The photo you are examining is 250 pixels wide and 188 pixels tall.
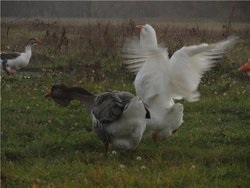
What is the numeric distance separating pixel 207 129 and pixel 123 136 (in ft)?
6.28

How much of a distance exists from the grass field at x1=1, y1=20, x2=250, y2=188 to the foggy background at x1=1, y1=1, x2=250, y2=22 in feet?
54.2

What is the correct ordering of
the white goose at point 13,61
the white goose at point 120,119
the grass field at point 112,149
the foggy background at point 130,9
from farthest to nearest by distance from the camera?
the foggy background at point 130,9 → the white goose at point 13,61 → the white goose at point 120,119 → the grass field at point 112,149

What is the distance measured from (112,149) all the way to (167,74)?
4.14 feet

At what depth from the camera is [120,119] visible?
21.3 ft

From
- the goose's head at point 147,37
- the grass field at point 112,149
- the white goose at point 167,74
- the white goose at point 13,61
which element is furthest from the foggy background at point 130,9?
the white goose at point 167,74

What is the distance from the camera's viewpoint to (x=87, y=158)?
649 cm

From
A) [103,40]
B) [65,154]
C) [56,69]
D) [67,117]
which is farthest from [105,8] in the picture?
[65,154]

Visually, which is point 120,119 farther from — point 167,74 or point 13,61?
point 13,61

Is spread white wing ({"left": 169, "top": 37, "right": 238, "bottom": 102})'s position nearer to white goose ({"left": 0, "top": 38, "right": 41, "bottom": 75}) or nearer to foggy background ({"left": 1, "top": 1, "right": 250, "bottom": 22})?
white goose ({"left": 0, "top": 38, "right": 41, "bottom": 75})

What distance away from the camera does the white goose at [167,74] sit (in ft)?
22.3

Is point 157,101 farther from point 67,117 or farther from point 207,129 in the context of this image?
point 67,117

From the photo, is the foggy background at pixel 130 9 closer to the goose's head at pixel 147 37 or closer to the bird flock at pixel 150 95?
the goose's head at pixel 147 37

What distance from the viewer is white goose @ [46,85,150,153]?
640 cm

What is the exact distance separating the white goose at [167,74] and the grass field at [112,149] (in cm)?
40
